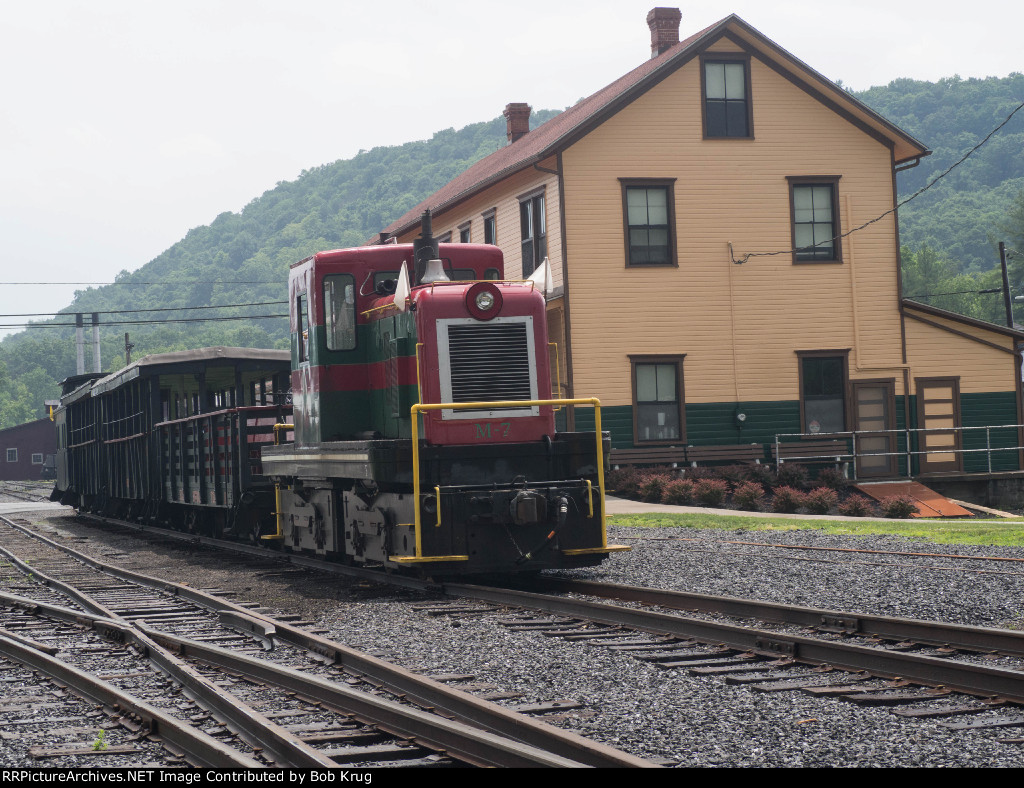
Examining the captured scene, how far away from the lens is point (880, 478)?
26.8 meters

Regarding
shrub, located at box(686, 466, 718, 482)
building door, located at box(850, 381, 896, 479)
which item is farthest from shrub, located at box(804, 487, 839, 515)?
building door, located at box(850, 381, 896, 479)

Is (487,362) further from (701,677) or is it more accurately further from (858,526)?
(858,526)

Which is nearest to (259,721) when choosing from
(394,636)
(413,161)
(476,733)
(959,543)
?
(476,733)

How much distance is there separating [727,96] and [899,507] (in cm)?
1074

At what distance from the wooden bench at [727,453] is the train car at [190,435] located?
1100 centimetres

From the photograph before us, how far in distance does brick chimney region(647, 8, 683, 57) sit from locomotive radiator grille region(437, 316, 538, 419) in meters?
20.5

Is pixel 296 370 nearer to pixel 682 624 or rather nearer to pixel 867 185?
pixel 682 624

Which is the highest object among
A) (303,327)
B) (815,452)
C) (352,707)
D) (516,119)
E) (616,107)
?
(516,119)

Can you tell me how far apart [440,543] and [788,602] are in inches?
118

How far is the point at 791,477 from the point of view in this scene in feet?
82.6

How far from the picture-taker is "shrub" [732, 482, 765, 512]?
22906 mm

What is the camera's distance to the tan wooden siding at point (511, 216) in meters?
26.5

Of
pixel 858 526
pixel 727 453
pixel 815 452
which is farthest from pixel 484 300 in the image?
pixel 815 452

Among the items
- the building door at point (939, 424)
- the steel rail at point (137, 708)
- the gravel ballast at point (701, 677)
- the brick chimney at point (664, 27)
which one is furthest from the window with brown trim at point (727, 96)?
the steel rail at point (137, 708)
